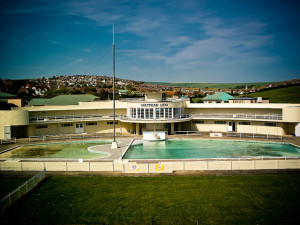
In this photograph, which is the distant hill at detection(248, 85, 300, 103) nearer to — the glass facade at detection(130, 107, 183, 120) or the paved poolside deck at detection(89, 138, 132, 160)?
the glass facade at detection(130, 107, 183, 120)

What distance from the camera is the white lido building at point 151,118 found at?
33.7 metres

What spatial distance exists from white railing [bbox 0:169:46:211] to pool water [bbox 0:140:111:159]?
6.21 m

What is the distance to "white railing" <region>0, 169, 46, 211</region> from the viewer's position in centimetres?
1389

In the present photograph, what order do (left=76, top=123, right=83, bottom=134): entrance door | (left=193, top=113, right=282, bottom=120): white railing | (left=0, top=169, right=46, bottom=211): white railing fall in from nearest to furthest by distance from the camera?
(left=0, top=169, right=46, bottom=211): white railing < (left=193, top=113, right=282, bottom=120): white railing < (left=76, top=123, right=83, bottom=134): entrance door

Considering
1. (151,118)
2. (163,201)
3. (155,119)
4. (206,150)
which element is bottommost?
(163,201)

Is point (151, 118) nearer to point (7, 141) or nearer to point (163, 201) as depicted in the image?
point (7, 141)

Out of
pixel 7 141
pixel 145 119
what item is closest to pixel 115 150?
pixel 145 119

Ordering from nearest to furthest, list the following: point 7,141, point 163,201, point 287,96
→ 1. point 163,201
2. point 7,141
3. point 287,96

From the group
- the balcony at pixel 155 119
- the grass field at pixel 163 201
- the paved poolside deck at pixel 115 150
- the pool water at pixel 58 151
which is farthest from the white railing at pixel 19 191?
the balcony at pixel 155 119

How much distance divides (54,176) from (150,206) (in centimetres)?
931

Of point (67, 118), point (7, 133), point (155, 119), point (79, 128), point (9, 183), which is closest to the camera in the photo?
point (9, 183)

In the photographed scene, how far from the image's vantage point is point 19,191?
15.4 meters

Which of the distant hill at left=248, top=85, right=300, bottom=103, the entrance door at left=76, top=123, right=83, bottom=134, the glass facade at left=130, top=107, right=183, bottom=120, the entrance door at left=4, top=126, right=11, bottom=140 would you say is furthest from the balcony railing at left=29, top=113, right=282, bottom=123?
the distant hill at left=248, top=85, right=300, bottom=103

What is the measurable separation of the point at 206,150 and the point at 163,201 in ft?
42.3
